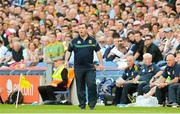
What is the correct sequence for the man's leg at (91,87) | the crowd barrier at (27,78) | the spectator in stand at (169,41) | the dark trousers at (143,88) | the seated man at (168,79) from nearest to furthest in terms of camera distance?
the man's leg at (91,87) < the seated man at (168,79) < the dark trousers at (143,88) < the spectator in stand at (169,41) < the crowd barrier at (27,78)

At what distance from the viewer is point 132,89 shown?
26750 millimetres

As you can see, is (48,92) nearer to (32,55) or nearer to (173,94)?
(32,55)

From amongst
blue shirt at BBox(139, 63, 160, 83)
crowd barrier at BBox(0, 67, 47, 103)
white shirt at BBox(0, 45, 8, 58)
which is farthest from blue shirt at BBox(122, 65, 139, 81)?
white shirt at BBox(0, 45, 8, 58)

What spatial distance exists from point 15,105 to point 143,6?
6.15m

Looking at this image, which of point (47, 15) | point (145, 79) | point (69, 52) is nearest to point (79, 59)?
point (69, 52)

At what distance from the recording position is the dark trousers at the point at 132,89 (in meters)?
26.4

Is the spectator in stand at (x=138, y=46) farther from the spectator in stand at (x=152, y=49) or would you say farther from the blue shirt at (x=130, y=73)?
the blue shirt at (x=130, y=73)

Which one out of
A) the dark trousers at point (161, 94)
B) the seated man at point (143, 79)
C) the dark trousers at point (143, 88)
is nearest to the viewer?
the dark trousers at point (161, 94)

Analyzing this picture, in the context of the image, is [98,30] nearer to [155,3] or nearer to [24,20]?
[155,3]

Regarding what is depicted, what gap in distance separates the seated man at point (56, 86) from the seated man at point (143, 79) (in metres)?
2.18

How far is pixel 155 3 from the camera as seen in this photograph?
31516 millimetres

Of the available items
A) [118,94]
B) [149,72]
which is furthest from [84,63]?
[149,72]

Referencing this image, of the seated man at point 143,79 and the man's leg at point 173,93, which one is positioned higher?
the seated man at point 143,79

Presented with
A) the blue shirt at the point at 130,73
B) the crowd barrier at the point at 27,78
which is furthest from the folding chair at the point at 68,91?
the blue shirt at the point at 130,73
